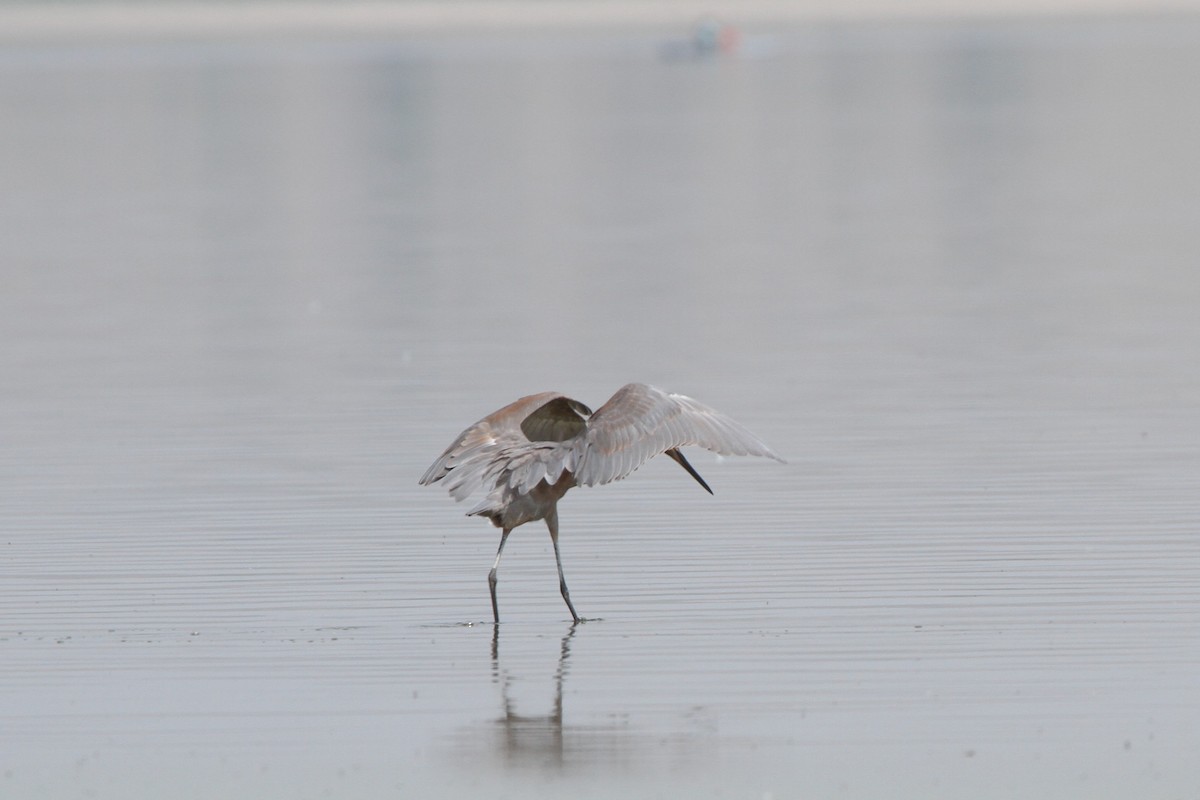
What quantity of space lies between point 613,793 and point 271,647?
2.76 meters

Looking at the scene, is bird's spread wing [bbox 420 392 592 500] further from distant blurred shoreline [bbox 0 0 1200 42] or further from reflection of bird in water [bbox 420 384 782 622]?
distant blurred shoreline [bbox 0 0 1200 42]

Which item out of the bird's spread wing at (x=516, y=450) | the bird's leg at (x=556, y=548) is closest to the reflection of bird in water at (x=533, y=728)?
the bird's leg at (x=556, y=548)

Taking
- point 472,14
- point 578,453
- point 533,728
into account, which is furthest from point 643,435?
point 472,14

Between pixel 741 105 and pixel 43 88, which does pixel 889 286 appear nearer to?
pixel 741 105

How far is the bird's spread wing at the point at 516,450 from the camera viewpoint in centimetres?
1184

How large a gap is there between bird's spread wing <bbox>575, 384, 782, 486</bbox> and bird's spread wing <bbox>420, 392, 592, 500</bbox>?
0.12 m

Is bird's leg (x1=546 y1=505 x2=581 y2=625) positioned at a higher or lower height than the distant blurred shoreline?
lower

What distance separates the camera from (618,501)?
15664 millimetres

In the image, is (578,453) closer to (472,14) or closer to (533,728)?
(533,728)

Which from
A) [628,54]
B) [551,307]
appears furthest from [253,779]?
[628,54]

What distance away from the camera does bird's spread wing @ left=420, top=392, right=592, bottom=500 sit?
11.8 metres

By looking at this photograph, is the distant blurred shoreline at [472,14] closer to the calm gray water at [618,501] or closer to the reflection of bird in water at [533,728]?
the calm gray water at [618,501]

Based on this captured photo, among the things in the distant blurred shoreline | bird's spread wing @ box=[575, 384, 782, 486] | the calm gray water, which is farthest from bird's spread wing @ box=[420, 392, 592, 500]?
the distant blurred shoreline

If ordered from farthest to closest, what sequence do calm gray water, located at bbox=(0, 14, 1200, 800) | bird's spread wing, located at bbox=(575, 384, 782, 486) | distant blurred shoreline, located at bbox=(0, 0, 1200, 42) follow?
distant blurred shoreline, located at bbox=(0, 0, 1200, 42) < bird's spread wing, located at bbox=(575, 384, 782, 486) < calm gray water, located at bbox=(0, 14, 1200, 800)
